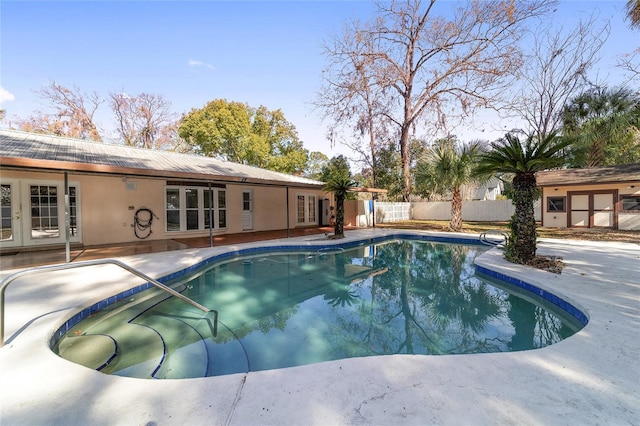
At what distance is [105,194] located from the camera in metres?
9.48

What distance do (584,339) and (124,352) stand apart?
5.38m

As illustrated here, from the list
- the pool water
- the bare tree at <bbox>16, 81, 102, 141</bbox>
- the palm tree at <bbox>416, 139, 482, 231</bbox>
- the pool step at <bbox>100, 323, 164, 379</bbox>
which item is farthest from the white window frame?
the bare tree at <bbox>16, 81, 102, 141</bbox>

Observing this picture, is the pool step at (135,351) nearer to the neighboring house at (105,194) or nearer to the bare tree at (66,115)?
the neighboring house at (105,194)

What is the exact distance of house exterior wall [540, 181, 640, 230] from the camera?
43.8 feet

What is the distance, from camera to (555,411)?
1.95 meters

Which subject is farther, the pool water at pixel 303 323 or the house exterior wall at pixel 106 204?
the house exterior wall at pixel 106 204

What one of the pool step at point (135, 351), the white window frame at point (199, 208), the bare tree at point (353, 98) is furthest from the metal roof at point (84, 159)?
the bare tree at point (353, 98)

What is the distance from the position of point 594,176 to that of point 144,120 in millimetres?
28915

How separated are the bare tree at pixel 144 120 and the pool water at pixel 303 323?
18.9 meters

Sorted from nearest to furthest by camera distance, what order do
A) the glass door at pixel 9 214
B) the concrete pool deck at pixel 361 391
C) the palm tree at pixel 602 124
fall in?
the concrete pool deck at pixel 361 391
the glass door at pixel 9 214
the palm tree at pixel 602 124

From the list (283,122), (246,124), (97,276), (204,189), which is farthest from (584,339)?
(283,122)

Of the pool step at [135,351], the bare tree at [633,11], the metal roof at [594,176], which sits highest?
the bare tree at [633,11]

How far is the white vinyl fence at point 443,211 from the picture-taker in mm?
19531

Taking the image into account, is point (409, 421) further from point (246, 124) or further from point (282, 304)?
point (246, 124)
